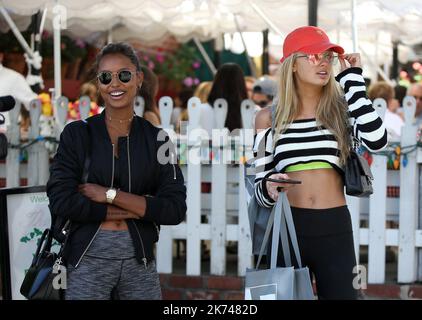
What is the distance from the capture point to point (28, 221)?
4.63 metres

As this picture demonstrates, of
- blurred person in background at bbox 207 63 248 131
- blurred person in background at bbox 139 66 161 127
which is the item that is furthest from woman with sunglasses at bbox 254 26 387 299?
blurred person in background at bbox 207 63 248 131

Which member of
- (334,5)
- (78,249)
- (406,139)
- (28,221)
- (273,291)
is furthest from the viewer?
(334,5)

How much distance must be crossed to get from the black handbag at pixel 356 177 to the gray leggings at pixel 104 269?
984 mm

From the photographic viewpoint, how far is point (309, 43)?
138 inches

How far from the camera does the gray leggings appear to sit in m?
3.33

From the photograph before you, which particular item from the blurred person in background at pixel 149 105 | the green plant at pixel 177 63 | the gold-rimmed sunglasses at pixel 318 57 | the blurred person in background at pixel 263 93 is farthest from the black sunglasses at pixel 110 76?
the green plant at pixel 177 63

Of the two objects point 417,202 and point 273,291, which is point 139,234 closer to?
point 273,291

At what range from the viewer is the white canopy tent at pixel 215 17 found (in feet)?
27.7

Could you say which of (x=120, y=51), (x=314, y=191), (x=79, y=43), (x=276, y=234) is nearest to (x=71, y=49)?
(x=79, y=43)

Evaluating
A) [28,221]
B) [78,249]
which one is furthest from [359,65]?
[28,221]

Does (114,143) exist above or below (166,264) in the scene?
above

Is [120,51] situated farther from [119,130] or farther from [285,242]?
[285,242]

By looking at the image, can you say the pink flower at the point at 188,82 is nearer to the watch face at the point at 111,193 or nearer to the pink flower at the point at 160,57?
the pink flower at the point at 160,57

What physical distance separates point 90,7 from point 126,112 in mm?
5586
